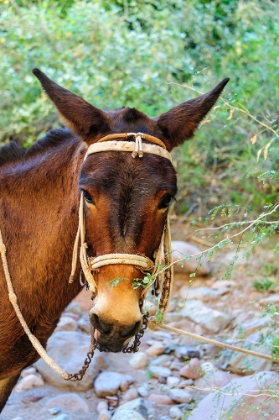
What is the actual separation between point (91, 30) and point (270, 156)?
3414 mm

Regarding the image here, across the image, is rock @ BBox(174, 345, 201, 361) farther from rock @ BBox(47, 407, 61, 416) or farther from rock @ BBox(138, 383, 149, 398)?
rock @ BBox(47, 407, 61, 416)

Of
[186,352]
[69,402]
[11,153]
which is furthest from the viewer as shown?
[186,352]

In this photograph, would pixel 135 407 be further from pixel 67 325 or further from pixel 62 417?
pixel 67 325

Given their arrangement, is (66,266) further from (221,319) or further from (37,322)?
(221,319)

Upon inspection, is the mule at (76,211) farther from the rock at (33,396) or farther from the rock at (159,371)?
the rock at (159,371)

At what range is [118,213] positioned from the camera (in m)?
2.76

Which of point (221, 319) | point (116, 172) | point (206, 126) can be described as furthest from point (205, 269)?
point (116, 172)

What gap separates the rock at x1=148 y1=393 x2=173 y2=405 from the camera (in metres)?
4.75

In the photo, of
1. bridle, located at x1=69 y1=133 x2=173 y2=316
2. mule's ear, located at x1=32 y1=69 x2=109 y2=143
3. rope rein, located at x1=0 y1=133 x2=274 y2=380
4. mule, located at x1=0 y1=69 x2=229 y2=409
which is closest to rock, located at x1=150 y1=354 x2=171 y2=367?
mule, located at x1=0 y1=69 x2=229 y2=409

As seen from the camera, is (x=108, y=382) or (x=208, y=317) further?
(x=208, y=317)

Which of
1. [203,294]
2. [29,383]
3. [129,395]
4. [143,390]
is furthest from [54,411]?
[203,294]

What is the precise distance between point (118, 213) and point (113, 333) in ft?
1.91

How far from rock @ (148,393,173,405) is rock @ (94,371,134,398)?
0.32m

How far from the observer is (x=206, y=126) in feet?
24.9
